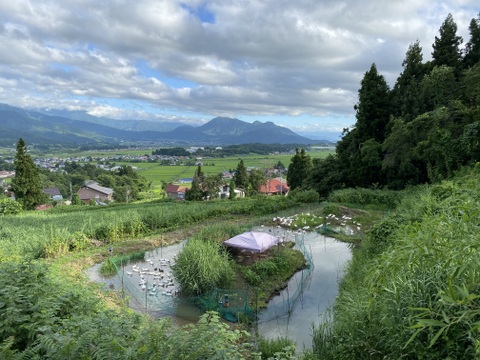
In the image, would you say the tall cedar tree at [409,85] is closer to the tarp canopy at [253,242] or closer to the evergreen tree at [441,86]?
the evergreen tree at [441,86]

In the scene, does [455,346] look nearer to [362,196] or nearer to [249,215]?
[249,215]

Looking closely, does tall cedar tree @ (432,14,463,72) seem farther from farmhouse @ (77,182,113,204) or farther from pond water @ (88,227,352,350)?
farmhouse @ (77,182,113,204)

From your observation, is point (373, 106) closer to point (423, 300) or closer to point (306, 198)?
point (306, 198)

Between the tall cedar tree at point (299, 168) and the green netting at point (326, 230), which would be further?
the tall cedar tree at point (299, 168)

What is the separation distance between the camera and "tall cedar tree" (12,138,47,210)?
26.4m

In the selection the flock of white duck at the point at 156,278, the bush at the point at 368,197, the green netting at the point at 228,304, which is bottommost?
the flock of white duck at the point at 156,278

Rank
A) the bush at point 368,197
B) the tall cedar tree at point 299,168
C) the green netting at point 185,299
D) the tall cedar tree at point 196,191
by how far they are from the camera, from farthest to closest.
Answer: the tall cedar tree at point 196,191, the tall cedar tree at point 299,168, the bush at point 368,197, the green netting at point 185,299

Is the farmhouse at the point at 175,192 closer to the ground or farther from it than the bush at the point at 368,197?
closer to the ground

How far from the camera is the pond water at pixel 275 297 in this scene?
22.1 ft

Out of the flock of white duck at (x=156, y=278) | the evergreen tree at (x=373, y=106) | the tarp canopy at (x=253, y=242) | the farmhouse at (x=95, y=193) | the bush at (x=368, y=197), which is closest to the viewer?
the flock of white duck at (x=156, y=278)

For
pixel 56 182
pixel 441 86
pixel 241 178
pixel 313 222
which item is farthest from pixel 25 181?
pixel 56 182

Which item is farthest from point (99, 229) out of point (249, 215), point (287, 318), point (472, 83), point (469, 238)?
point (472, 83)

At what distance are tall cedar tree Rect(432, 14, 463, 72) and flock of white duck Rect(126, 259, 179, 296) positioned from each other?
2223 cm

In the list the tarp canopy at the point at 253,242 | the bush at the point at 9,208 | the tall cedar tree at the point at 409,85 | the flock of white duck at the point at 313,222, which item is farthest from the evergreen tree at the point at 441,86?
the bush at the point at 9,208
